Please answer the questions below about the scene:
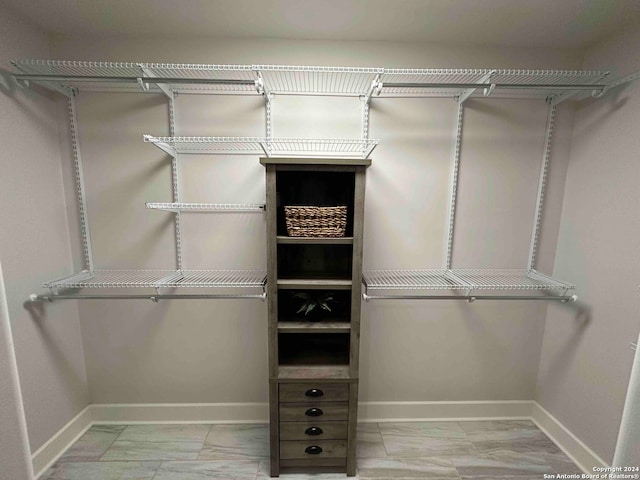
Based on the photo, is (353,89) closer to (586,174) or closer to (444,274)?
(444,274)

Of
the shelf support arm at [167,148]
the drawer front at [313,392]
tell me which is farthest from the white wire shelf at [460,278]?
the shelf support arm at [167,148]

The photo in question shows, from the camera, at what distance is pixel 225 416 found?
1765 millimetres

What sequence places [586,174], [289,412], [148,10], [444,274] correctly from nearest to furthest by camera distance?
[148,10], [289,412], [586,174], [444,274]

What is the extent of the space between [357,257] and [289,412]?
35.4 inches

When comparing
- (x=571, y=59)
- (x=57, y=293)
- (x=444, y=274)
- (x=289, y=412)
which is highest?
(x=571, y=59)

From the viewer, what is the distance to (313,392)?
1.38 meters

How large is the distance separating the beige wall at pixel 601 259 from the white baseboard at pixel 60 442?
298 centimetres

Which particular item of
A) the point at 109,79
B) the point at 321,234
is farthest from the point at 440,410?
the point at 109,79

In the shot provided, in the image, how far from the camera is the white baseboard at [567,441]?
1.44 m

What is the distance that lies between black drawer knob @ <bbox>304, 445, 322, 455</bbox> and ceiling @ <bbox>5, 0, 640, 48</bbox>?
221cm

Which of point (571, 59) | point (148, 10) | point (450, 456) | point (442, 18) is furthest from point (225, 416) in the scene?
point (571, 59)

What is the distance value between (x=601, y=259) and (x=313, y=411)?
173cm

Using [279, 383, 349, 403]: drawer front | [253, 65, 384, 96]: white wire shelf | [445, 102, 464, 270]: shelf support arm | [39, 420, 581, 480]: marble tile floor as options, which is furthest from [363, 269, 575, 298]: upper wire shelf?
[253, 65, 384, 96]: white wire shelf

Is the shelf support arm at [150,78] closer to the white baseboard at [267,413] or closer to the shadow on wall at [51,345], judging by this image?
the shadow on wall at [51,345]
